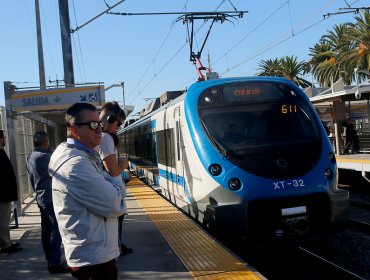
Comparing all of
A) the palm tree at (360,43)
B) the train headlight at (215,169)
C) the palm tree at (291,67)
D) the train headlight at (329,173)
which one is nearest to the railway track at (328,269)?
the train headlight at (329,173)

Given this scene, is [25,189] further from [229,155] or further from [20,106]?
[229,155]

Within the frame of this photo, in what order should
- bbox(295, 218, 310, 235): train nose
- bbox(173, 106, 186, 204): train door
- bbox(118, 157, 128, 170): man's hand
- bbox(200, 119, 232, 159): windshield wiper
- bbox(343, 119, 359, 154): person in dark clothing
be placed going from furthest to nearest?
bbox(343, 119, 359, 154): person in dark clothing < bbox(173, 106, 186, 204): train door < bbox(200, 119, 232, 159): windshield wiper < bbox(295, 218, 310, 235): train nose < bbox(118, 157, 128, 170): man's hand

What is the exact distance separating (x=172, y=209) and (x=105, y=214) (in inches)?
260

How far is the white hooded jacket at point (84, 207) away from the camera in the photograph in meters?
2.75

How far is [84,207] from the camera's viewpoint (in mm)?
2787

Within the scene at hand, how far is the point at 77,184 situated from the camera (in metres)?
2.75

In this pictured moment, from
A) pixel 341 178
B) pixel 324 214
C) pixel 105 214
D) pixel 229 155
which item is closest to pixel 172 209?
pixel 229 155

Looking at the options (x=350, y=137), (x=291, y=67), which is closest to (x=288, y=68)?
(x=291, y=67)

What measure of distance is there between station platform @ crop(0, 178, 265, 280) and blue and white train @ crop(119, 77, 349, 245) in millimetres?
457

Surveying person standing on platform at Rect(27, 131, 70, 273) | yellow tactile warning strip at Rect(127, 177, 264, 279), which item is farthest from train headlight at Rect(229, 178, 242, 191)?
A: person standing on platform at Rect(27, 131, 70, 273)

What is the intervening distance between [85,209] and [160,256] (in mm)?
3373

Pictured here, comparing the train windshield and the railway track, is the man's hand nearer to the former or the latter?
the train windshield

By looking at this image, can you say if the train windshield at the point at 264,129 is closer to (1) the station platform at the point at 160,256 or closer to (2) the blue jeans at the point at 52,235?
(1) the station platform at the point at 160,256

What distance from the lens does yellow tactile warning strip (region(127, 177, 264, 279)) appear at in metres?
5.03
